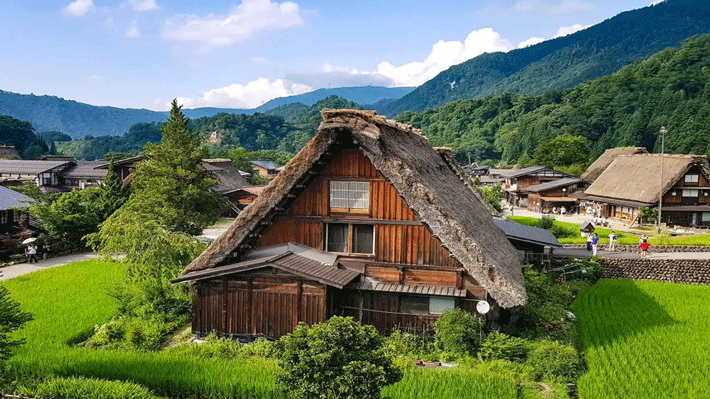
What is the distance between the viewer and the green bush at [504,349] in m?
12.0

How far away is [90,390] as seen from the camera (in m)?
9.02

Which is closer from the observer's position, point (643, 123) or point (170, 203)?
point (170, 203)

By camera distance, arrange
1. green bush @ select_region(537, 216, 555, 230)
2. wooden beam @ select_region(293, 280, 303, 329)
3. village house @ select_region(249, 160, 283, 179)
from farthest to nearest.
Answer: village house @ select_region(249, 160, 283, 179)
green bush @ select_region(537, 216, 555, 230)
wooden beam @ select_region(293, 280, 303, 329)

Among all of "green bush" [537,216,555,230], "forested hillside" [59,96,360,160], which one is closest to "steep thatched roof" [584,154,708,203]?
"green bush" [537,216,555,230]

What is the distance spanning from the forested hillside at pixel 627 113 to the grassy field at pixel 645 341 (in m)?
56.8

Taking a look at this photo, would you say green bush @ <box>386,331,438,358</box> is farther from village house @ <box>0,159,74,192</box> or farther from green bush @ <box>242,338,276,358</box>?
village house @ <box>0,159,74,192</box>

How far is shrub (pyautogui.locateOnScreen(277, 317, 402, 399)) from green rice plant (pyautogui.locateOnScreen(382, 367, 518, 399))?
5.08 ft

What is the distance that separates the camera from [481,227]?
15664 mm

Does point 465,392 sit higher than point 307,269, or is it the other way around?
point 307,269

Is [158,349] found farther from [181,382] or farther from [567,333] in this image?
[567,333]

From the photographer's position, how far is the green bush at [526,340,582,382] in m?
10.9

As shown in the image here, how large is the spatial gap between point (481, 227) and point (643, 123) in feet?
281

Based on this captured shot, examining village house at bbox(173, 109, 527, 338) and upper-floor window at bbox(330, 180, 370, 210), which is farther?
upper-floor window at bbox(330, 180, 370, 210)

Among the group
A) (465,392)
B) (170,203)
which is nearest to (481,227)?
(465,392)
